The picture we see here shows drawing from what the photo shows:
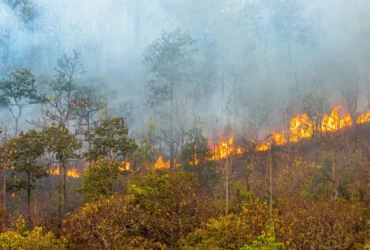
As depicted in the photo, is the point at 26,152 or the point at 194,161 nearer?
the point at 26,152

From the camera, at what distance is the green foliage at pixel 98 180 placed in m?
32.2

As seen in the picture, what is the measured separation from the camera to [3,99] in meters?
54.0

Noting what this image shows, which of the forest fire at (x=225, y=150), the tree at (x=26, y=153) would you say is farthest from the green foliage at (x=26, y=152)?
the forest fire at (x=225, y=150)

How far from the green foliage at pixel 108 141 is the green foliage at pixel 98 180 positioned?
6889 millimetres

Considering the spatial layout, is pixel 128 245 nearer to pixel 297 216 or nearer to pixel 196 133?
pixel 297 216

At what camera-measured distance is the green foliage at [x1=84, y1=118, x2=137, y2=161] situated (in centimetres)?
4016

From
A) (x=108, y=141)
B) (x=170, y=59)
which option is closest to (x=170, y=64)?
(x=170, y=59)

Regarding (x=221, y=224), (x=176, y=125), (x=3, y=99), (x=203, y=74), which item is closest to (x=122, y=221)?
(x=221, y=224)

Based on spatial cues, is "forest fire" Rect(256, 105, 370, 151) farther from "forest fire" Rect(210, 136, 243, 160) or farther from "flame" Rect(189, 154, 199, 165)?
"flame" Rect(189, 154, 199, 165)

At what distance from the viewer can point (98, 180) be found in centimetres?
3262

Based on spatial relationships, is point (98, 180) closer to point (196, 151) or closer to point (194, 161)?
point (196, 151)

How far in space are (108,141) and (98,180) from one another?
26.4 ft

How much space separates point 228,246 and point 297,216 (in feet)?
25.0

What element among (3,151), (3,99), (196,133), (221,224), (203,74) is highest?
(203,74)
